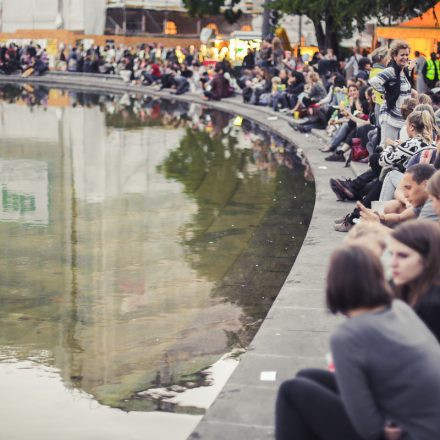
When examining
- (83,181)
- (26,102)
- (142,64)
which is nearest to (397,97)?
(83,181)

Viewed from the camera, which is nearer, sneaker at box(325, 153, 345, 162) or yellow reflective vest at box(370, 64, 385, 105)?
yellow reflective vest at box(370, 64, 385, 105)

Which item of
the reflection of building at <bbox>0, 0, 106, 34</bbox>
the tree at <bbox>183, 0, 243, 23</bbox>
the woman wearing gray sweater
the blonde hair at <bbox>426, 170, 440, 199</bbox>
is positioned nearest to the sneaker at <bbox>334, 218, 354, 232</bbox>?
the blonde hair at <bbox>426, 170, 440, 199</bbox>

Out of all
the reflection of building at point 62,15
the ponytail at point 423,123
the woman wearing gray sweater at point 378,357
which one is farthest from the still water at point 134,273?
the reflection of building at point 62,15

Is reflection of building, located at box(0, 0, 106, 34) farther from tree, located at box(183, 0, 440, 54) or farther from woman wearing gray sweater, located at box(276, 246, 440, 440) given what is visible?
woman wearing gray sweater, located at box(276, 246, 440, 440)

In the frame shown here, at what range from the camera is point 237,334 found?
833 centimetres

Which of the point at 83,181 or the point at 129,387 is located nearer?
the point at 129,387

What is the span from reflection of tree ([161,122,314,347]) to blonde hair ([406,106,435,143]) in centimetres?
183

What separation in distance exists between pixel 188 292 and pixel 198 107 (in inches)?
958

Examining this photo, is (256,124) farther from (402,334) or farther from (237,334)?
(402,334)

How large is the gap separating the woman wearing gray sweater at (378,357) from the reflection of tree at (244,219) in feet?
12.9

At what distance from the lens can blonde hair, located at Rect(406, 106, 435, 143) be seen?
10.1 meters

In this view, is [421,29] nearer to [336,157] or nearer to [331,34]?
[336,157]

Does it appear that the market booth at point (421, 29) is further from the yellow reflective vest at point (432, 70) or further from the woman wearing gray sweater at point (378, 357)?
the woman wearing gray sweater at point (378, 357)

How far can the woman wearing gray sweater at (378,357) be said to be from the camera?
4.02 m
